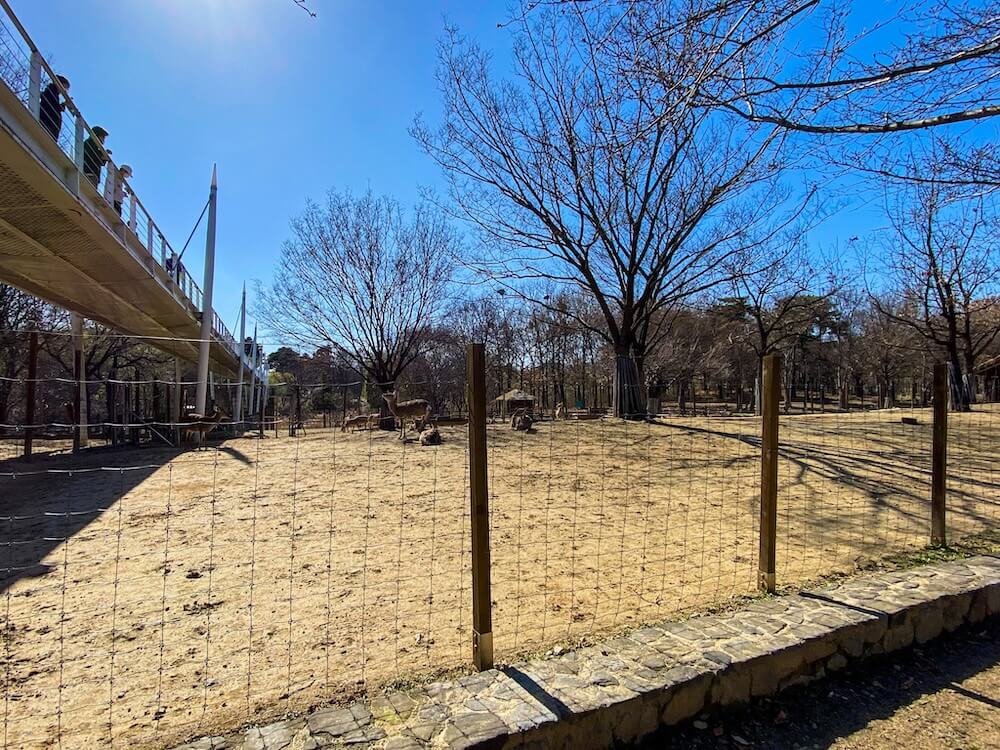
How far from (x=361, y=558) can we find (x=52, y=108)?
29.3 feet

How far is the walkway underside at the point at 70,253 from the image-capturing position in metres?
8.41

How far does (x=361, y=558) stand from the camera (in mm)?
5039

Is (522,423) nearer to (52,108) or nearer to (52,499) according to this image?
(52,499)

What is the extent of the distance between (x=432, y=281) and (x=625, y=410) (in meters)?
9.15

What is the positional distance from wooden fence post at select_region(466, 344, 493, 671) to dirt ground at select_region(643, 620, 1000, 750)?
908mm

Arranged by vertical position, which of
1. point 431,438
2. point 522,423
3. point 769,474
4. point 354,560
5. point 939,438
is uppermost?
point 939,438

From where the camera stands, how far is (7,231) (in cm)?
1012

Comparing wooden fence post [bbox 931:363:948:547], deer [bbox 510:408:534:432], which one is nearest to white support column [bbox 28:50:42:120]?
deer [bbox 510:408:534:432]

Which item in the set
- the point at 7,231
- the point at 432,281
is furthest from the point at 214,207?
the point at 7,231

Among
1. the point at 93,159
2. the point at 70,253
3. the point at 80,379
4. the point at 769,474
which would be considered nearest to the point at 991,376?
the point at 769,474

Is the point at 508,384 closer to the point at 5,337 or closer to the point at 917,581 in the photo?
the point at 5,337

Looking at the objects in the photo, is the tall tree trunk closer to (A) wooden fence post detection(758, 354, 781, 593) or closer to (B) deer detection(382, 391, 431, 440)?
(B) deer detection(382, 391, 431, 440)

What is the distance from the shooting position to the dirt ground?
8.71 ft

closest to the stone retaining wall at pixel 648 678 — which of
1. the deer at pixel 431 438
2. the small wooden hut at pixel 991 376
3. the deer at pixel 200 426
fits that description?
the deer at pixel 431 438
